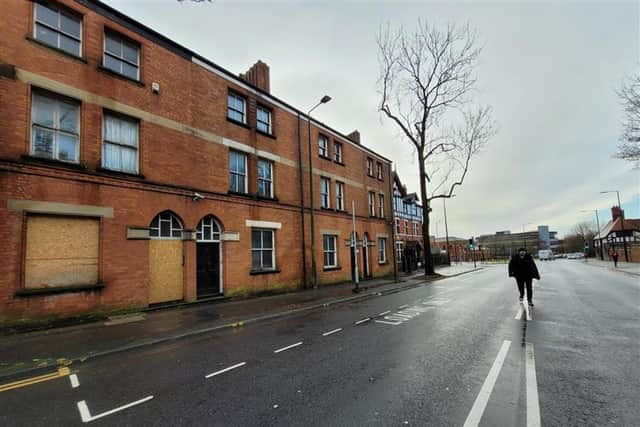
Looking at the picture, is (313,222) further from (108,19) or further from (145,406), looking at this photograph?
(145,406)

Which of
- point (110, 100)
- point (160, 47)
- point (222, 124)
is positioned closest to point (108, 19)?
point (160, 47)

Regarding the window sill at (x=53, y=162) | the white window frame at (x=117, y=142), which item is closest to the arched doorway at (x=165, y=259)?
the white window frame at (x=117, y=142)

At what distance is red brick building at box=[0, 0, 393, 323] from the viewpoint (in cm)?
827

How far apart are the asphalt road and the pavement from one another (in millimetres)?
476

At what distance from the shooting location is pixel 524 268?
10031mm

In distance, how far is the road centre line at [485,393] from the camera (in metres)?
3.39

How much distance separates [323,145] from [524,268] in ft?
45.3

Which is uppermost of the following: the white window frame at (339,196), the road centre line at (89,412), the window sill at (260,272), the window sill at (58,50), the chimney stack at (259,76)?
the chimney stack at (259,76)

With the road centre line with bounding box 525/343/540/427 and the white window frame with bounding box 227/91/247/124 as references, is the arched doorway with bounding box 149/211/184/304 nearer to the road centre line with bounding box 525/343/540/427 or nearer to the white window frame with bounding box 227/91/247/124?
the white window frame with bounding box 227/91/247/124

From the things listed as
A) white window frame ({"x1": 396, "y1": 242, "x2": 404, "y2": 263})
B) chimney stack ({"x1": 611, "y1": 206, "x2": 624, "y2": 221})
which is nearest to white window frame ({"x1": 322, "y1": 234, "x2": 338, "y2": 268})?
white window frame ({"x1": 396, "y1": 242, "x2": 404, "y2": 263})

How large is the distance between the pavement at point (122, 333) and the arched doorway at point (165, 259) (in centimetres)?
70

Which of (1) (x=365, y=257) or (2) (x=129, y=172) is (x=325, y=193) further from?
(2) (x=129, y=172)

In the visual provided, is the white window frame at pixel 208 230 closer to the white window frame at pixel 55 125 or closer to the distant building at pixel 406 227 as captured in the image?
the white window frame at pixel 55 125

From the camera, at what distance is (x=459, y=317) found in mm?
8734
